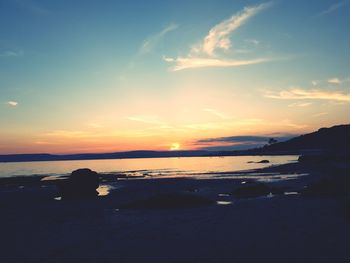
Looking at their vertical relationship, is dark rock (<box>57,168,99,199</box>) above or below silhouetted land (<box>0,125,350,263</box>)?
above

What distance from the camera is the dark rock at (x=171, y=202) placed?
1131 inches

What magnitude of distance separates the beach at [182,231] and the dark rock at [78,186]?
8794mm

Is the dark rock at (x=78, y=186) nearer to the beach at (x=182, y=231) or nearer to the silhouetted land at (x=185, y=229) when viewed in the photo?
the silhouetted land at (x=185, y=229)

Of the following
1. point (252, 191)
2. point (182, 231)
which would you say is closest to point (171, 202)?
point (252, 191)

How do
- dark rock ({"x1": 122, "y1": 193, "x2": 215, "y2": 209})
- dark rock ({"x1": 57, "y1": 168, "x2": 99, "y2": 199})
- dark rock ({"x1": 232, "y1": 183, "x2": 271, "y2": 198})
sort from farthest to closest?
dark rock ({"x1": 57, "y1": 168, "x2": 99, "y2": 199}) → dark rock ({"x1": 232, "y1": 183, "x2": 271, "y2": 198}) → dark rock ({"x1": 122, "y1": 193, "x2": 215, "y2": 209})

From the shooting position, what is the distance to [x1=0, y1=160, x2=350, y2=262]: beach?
47.7 ft

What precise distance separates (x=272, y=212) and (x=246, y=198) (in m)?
8.38

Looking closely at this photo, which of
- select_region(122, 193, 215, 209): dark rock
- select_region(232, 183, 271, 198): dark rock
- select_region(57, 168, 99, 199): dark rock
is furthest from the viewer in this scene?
select_region(57, 168, 99, 199): dark rock

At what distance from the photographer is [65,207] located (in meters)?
31.3

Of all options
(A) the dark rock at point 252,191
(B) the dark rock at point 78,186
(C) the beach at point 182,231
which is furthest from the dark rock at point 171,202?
(B) the dark rock at point 78,186

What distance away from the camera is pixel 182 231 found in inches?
754

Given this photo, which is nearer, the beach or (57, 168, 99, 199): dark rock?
the beach

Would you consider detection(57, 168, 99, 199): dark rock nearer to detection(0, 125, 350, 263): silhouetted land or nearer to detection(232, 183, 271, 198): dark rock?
detection(0, 125, 350, 263): silhouetted land

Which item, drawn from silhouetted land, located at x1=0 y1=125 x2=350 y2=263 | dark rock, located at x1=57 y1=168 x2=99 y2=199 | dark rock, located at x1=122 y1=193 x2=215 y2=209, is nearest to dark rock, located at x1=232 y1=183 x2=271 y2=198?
silhouetted land, located at x1=0 y1=125 x2=350 y2=263
